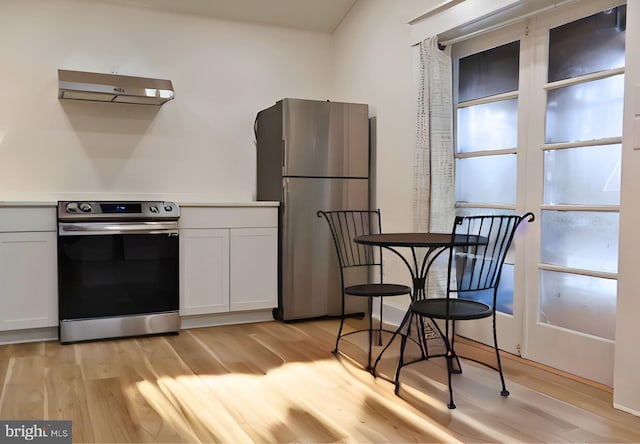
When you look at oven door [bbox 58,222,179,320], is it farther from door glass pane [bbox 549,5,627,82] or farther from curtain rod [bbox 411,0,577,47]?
door glass pane [bbox 549,5,627,82]

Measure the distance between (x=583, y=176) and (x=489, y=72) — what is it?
95cm

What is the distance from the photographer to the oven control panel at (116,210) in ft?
11.1

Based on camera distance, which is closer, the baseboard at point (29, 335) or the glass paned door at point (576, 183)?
the glass paned door at point (576, 183)

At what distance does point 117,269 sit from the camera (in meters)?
3.52

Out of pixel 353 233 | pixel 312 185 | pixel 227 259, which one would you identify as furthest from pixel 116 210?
pixel 353 233

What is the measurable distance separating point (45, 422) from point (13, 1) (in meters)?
2.97

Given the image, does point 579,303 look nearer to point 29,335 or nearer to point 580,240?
point 580,240

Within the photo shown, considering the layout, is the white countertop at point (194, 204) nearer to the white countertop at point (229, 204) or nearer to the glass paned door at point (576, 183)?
the white countertop at point (229, 204)

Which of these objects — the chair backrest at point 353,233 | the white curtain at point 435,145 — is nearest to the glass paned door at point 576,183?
the white curtain at point 435,145

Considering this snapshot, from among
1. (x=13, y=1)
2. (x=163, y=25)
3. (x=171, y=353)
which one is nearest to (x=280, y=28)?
(x=163, y=25)

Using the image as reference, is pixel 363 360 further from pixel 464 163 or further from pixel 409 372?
pixel 464 163

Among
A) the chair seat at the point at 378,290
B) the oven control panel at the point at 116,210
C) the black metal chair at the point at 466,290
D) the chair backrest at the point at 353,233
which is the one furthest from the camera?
the chair backrest at the point at 353,233

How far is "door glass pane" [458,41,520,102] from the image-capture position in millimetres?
3182

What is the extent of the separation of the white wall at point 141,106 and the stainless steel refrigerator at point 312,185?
1.59ft
